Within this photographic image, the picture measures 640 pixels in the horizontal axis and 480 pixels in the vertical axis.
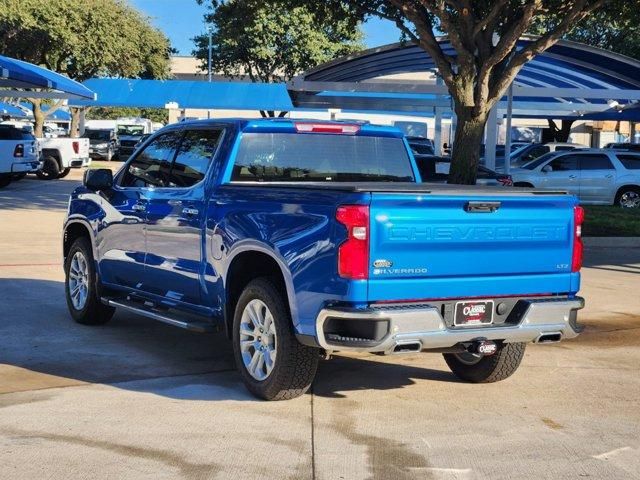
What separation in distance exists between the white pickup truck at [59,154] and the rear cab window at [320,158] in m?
25.7

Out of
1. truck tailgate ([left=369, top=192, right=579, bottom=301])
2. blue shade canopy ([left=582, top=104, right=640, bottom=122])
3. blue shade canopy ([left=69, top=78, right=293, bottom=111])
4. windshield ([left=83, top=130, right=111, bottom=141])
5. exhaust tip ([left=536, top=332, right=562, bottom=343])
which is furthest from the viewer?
windshield ([left=83, top=130, right=111, bottom=141])

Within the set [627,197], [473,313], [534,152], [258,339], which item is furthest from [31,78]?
[473,313]

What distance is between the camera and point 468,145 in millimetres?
17000

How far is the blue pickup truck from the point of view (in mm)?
5852

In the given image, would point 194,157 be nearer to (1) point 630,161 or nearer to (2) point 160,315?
(2) point 160,315

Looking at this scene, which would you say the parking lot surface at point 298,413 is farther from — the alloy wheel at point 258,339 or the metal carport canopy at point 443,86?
the metal carport canopy at point 443,86

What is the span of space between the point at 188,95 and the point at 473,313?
124 ft

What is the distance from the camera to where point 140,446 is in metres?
5.66

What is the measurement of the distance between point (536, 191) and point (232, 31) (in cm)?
1581

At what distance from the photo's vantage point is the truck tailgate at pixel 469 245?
585cm

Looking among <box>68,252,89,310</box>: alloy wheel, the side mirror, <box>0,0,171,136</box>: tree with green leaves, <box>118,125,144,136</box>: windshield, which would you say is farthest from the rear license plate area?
<box>118,125,144,136</box>: windshield

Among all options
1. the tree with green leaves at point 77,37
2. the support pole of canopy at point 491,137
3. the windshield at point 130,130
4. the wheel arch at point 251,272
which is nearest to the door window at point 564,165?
the support pole of canopy at point 491,137

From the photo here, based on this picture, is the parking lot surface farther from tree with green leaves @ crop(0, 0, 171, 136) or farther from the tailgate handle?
tree with green leaves @ crop(0, 0, 171, 136)

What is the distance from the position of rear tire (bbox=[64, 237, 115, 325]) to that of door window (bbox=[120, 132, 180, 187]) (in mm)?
895
